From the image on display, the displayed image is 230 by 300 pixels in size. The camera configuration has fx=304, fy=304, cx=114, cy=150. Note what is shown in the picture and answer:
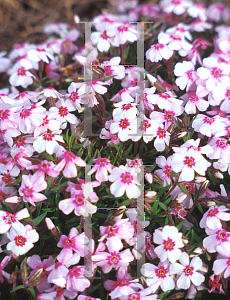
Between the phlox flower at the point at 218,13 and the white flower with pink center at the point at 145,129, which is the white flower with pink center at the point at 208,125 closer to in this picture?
the white flower with pink center at the point at 145,129

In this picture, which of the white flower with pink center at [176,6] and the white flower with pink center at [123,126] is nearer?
the white flower with pink center at [123,126]

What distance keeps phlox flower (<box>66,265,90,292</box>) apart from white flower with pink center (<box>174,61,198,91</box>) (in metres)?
0.87

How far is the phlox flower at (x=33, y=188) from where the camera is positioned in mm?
1042

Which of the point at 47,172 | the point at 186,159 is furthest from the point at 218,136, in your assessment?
the point at 47,172

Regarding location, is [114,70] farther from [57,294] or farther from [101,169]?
[57,294]

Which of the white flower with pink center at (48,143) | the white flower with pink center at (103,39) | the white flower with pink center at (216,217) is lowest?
the white flower with pink center at (216,217)

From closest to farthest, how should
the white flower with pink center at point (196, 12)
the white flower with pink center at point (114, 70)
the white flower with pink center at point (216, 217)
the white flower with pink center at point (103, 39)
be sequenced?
1. the white flower with pink center at point (216, 217)
2. the white flower with pink center at point (114, 70)
3. the white flower with pink center at point (103, 39)
4. the white flower with pink center at point (196, 12)

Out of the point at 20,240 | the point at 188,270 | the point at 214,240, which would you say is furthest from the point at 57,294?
the point at 214,240

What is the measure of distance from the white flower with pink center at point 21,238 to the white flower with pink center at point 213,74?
35.6 inches

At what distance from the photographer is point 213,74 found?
1.33 m

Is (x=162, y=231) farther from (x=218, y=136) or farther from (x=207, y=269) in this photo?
→ (x=218, y=136)

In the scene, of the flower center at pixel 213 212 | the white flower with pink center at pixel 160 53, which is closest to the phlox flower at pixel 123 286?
the flower center at pixel 213 212

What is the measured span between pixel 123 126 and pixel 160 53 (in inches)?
20.0

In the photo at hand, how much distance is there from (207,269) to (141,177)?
1.43 feet
